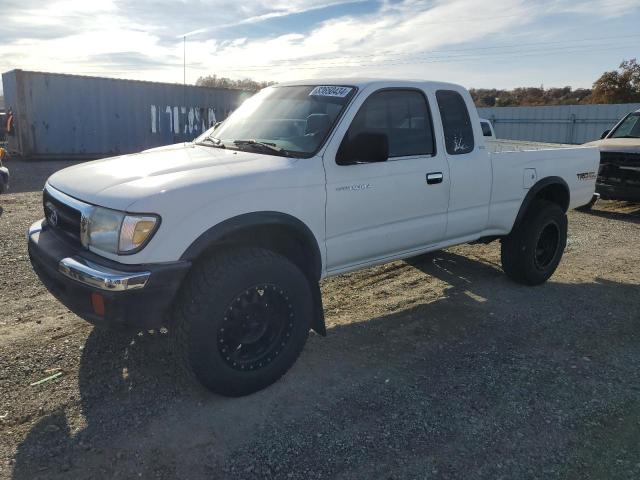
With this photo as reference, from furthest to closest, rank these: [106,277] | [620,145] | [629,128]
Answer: [629,128] → [620,145] → [106,277]

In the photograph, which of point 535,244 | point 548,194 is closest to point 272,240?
point 535,244

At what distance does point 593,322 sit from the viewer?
4645 mm

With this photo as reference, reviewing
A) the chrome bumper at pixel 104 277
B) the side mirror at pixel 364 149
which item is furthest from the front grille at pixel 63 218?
the side mirror at pixel 364 149

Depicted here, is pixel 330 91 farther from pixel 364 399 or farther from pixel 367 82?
pixel 364 399

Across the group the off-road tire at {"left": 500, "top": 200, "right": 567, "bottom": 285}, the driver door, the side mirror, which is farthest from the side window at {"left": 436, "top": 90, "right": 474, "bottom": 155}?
the off-road tire at {"left": 500, "top": 200, "right": 567, "bottom": 285}

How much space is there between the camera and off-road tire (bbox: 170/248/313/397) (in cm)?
296

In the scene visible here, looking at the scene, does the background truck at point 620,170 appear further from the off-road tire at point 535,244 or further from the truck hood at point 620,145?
the off-road tire at point 535,244

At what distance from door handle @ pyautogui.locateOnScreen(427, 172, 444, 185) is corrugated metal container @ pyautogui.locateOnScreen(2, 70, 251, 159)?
15.6 meters

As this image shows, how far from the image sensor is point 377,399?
3312mm

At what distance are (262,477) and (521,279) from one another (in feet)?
12.5

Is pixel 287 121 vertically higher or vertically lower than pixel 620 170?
higher

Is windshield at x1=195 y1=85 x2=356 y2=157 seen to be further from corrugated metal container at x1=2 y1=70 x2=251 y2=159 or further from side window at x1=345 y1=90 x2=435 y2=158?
corrugated metal container at x1=2 y1=70 x2=251 y2=159

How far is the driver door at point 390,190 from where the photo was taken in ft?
11.9

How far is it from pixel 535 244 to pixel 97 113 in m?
15.9
